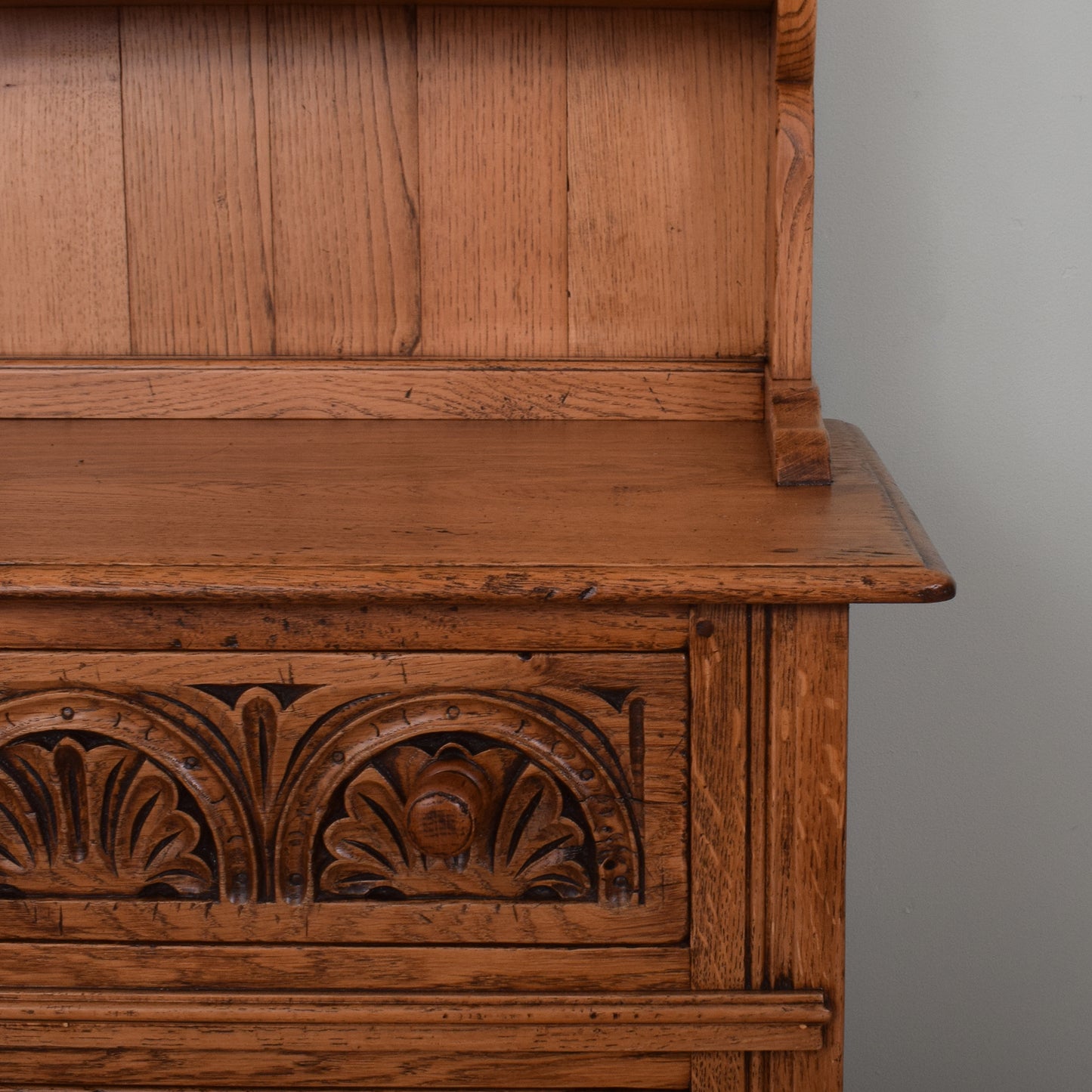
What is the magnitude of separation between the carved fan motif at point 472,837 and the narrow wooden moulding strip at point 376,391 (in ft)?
1.44

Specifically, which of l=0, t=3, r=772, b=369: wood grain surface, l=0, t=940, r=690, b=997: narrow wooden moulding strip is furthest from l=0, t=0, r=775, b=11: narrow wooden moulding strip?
l=0, t=940, r=690, b=997: narrow wooden moulding strip

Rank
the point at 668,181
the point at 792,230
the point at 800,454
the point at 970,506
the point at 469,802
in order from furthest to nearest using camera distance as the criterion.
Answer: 1. the point at 970,506
2. the point at 668,181
3. the point at 792,230
4. the point at 800,454
5. the point at 469,802

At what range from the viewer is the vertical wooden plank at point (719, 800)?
2.20 feet

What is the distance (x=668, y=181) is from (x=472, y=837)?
2.02 feet

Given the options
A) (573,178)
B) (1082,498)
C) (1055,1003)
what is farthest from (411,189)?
(1055,1003)

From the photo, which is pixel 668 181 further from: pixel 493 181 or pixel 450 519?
pixel 450 519

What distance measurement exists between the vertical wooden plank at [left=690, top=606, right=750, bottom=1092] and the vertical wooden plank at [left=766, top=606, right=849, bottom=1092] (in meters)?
0.01

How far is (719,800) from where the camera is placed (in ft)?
2.24

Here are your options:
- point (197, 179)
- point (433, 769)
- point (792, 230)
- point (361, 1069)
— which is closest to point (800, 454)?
point (792, 230)

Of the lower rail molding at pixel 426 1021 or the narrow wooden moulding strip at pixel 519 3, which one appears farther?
the narrow wooden moulding strip at pixel 519 3

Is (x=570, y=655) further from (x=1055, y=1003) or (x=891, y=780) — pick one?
(x=1055, y=1003)

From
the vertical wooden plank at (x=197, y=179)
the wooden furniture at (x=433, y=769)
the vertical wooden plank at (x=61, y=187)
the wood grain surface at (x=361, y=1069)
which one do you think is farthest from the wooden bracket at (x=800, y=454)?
the vertical wooden plank at (x=61, y=187)

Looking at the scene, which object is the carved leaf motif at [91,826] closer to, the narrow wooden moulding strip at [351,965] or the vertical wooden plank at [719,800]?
the narrow wooden moulding strip at [351,965]

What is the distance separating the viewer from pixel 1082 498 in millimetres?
1223
